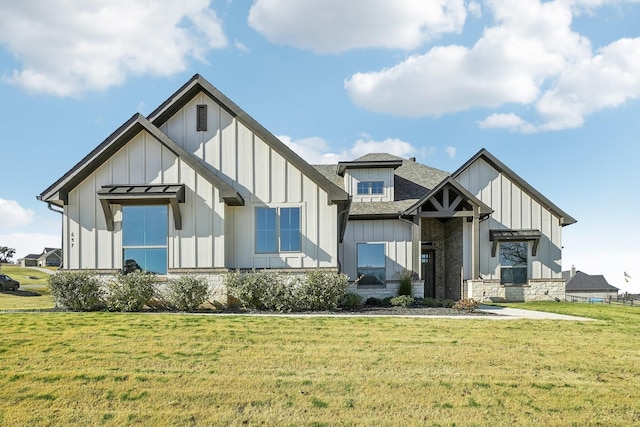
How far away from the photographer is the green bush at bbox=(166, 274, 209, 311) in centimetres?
1302

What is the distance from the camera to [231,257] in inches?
575

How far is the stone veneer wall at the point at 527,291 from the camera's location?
1973 cm

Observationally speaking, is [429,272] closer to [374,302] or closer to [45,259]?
[374,302]

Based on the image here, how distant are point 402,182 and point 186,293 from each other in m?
12.3

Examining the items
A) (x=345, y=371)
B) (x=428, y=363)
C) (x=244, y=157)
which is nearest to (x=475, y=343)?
(x=428, y=363)

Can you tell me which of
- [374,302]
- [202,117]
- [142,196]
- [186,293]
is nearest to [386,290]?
[374,302]

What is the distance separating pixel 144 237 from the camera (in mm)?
14172

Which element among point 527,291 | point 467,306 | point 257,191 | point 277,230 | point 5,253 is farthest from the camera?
point 5,253

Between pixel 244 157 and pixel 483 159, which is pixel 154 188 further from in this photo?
pixel 483 159

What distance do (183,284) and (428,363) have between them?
7.83m

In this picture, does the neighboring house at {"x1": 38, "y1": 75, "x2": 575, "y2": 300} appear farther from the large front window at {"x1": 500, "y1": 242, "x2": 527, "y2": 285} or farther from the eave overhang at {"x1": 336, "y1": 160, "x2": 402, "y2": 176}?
the large front window at {"x1": 500, "y1": 242, "x2": 527, "y2": 285}

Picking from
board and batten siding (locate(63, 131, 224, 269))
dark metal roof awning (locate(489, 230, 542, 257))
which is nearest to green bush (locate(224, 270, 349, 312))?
Result: board and batten siding (locate(63, 131, 224, 269))

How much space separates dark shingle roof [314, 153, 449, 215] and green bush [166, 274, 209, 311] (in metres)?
7.67

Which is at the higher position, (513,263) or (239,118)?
(239,118)
